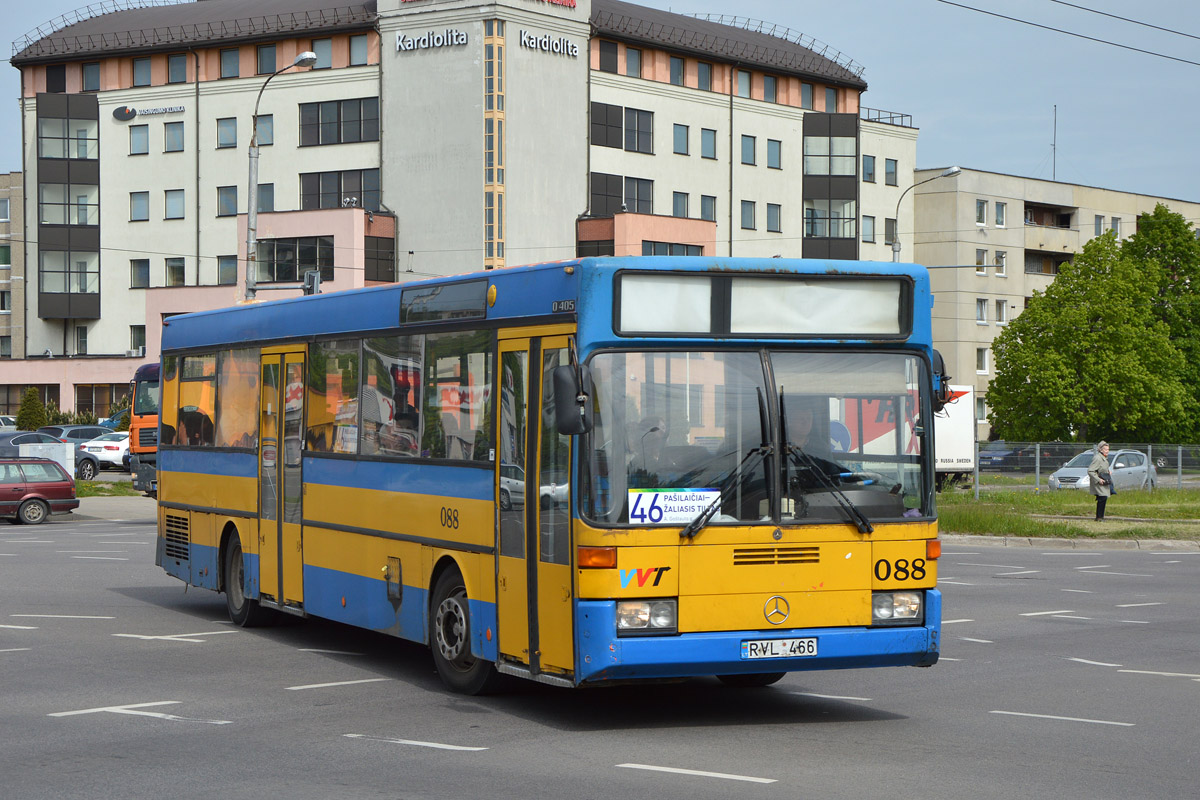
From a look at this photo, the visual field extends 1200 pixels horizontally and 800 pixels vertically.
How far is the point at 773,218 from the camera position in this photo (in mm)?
76875

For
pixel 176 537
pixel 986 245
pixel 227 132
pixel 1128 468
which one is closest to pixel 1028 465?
pixel 1128 468

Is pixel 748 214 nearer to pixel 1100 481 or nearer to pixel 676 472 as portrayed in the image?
pixel 1100 481

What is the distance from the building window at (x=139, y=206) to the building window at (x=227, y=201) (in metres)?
4.47

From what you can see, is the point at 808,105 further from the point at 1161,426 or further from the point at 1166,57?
the point at 1166,57

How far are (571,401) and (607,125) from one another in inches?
2422

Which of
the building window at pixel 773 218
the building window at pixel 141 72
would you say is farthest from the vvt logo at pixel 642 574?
the building window at pixel 141 72

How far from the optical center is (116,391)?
74.9 metres

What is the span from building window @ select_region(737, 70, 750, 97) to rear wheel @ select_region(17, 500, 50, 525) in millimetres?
49790

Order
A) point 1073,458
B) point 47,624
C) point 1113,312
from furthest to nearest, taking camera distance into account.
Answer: point 1113,312
point 1073,458
point 47,624

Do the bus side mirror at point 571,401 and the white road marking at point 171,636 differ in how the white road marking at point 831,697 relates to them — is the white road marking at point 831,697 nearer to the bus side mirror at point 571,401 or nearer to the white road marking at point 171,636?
the bus side mirror at point 571,401

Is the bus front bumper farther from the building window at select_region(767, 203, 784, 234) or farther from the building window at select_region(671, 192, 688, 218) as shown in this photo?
the building window at select_region(767, 203, 784, 234)

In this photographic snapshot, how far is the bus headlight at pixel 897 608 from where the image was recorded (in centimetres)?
936

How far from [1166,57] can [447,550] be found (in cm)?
1986

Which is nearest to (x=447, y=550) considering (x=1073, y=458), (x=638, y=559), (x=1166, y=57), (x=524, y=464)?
(x=524, y=464)
